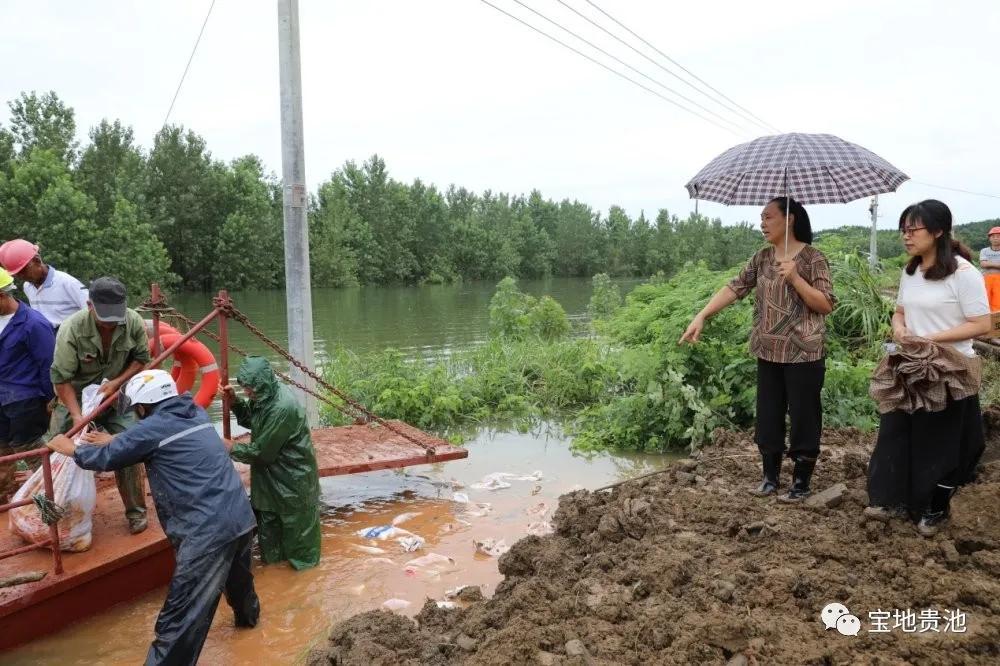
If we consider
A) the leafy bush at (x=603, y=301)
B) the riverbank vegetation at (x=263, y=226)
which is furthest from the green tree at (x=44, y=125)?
the leafy bush at (x=603, y=301)

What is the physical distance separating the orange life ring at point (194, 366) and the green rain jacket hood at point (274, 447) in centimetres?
39

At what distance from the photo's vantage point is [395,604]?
4.36 meters

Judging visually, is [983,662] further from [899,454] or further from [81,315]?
[81,315]

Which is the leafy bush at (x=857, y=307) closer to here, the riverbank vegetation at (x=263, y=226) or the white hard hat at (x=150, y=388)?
the riverbank vegetation at (x=263, y=226)

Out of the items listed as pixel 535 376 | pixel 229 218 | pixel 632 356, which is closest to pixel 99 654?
pixel 632 356

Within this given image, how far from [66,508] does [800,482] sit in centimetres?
440

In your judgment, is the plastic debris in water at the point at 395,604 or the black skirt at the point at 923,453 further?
the plastic debris in water at the point at 395,604

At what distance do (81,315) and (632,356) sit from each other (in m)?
5.31

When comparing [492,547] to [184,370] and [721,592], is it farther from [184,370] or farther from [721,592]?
[184,370]

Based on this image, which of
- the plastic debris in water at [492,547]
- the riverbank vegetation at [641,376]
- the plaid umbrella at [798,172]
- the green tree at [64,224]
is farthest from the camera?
the green tree at [64,224]

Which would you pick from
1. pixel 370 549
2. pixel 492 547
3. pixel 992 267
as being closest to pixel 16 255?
pixel 370 549

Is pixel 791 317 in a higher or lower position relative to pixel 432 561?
higher

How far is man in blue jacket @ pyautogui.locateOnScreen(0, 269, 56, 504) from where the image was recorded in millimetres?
4559

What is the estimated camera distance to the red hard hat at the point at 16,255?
183 inches
